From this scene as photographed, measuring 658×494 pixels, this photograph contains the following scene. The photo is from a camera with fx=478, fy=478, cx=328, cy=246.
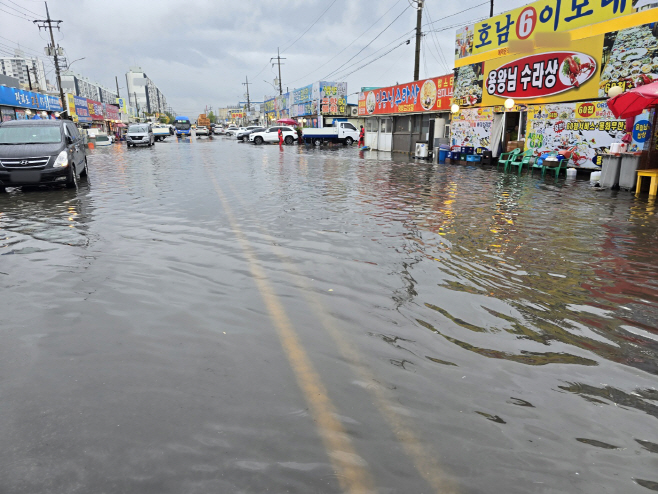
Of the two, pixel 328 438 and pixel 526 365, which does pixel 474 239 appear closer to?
pixel 526 365

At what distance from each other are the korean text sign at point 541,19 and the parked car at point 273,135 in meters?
30.4

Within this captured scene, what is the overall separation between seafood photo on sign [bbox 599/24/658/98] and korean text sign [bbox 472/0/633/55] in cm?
96

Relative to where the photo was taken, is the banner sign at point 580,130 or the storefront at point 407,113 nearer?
the banner sign at point 580,130

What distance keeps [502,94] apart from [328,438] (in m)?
22.1

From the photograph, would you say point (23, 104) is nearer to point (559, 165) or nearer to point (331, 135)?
point (331, 135)

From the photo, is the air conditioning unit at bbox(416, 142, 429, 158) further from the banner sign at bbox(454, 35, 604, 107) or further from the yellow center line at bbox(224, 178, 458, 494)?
the yellow center line at bbox(224, 178, 458, 494)

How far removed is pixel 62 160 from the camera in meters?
12.8

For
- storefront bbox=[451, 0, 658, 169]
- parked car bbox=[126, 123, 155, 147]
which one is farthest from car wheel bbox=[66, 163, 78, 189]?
parked car bbox=[126, 123, 155, 147]

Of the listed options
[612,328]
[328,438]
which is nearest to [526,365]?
[612,328]

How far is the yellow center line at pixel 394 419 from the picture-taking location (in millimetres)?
2469

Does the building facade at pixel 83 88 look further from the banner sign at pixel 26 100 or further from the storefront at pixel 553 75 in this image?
the storefront at pixel 553 75

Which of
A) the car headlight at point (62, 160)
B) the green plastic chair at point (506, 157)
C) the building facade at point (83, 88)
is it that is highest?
the building facade at point (83, 88)

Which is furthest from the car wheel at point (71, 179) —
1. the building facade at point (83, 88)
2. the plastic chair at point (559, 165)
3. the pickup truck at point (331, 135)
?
the building facade at point (83, 88)

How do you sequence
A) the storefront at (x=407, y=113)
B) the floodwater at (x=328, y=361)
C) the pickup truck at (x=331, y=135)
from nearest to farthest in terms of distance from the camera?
the floodwater at (x=328, y=361), the storefront at (x=407, y=113), the pickup truck at (x=331, y=135)
